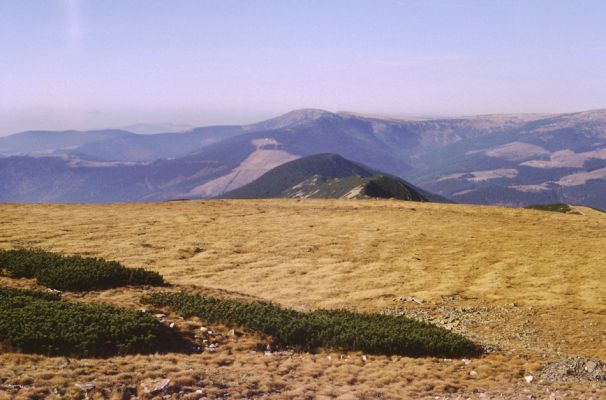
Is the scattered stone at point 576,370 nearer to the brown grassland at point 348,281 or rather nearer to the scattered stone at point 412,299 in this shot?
the brown grassland at point 348,281

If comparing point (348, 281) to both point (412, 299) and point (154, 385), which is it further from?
point (154, 385)

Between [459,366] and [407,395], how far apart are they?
152 inches

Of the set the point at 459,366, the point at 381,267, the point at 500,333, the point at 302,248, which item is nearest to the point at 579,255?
the point at 381,267

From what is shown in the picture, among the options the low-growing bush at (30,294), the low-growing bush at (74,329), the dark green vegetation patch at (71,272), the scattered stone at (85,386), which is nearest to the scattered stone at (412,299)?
the dark green vegetation patch at (71,272)

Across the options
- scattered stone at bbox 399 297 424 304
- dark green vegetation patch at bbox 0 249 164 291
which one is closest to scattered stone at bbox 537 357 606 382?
scattered stone at bbox 399 297 424 304

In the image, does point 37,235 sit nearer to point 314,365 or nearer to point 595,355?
point 314,365

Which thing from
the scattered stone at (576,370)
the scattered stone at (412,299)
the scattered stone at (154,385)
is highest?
the scattered stone at (154,385)

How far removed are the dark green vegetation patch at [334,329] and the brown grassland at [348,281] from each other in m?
0.59

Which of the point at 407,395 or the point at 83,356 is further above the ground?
the point at 83,356

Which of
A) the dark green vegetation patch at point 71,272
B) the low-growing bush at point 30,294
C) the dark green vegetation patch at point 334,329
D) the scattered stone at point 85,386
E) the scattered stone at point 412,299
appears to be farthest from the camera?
the scattered stone at point 412,299

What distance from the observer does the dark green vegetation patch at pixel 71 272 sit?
21.2 meters

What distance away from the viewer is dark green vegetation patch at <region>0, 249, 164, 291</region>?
21156 mm

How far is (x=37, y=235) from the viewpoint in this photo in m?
35.9

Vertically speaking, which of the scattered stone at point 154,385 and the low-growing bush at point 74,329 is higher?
the low-growing bush at point 74,329
